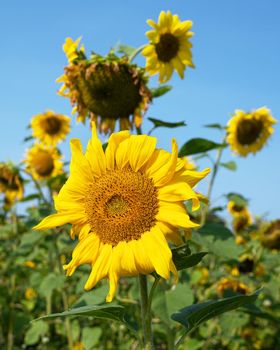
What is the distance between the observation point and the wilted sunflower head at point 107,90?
264 cm

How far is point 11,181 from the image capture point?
5.00 m

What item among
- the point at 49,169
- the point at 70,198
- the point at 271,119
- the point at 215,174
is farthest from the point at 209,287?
the point at 70,198

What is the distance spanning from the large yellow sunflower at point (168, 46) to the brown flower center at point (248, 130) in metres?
1.68

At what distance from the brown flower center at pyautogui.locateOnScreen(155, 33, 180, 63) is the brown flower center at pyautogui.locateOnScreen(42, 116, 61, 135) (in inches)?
98.7

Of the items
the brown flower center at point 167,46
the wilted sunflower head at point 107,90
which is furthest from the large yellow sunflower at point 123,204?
the brown flower center at point 167,46

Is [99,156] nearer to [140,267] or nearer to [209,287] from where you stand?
[140,267]

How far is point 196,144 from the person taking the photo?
86.8 inches

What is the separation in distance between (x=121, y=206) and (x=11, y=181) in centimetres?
380

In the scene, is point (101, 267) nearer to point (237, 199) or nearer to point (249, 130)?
point (237, 199)

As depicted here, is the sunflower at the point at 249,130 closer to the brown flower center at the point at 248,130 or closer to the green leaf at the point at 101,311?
the brown flower center at the point at 248,130

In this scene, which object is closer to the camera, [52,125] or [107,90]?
[107,90]

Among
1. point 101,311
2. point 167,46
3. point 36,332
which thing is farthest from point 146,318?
point 36,332

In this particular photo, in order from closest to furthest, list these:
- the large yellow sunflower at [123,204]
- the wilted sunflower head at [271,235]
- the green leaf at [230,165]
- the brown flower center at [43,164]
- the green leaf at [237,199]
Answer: the large yellow sunflower at [123,204] < the green leaf at [237,199] < the green leaf at [230,165] < the wilted sunflower head at [271,235] < the brown flower center at [43,164]

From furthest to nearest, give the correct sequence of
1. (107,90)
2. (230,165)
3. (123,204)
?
(230,165)
(107,90)
(123,204)
